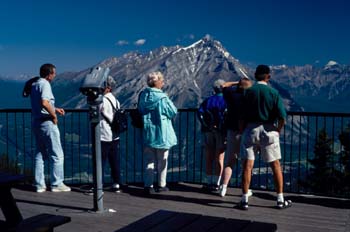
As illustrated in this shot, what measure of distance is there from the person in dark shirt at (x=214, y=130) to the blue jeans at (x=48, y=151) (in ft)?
6.98

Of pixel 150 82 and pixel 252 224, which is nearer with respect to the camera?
pixel 252 224

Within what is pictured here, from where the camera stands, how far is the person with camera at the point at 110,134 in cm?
717

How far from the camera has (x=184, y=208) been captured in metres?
6.45

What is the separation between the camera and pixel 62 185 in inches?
295

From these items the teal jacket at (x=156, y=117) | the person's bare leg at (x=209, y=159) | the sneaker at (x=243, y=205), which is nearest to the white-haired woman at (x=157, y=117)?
the teal jacket at (x=156, y=117)

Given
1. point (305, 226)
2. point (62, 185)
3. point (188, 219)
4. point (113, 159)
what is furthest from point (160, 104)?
point (188, 219)

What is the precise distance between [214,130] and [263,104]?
51.5 inches

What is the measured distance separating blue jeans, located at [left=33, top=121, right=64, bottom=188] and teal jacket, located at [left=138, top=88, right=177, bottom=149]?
130 cm

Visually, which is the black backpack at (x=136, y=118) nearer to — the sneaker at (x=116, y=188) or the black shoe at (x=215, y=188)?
the sneaker at (x=116, y=188)

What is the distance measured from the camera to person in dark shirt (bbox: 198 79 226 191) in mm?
7113

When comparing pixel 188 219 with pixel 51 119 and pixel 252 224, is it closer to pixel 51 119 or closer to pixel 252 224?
pixel 252 224

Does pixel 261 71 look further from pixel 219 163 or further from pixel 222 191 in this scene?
pixel 222 191

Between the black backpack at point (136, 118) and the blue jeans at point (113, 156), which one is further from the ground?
the black backpack at point (136, 118)

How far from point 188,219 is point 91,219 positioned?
258cm
